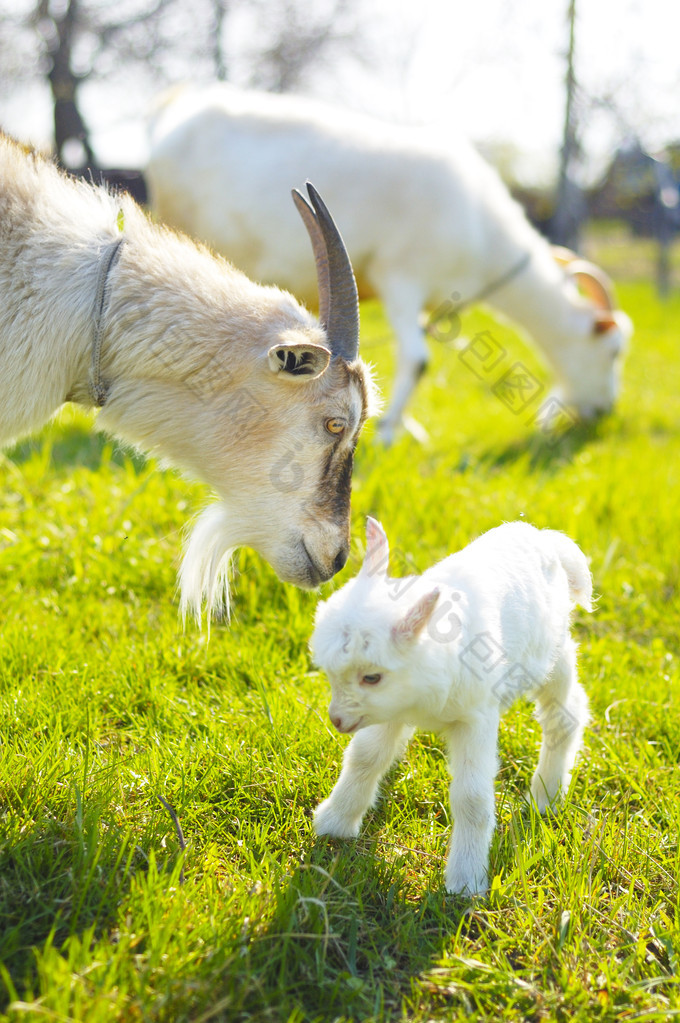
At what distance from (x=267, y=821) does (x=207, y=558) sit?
91 centimetres

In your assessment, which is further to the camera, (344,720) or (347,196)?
(347,196)

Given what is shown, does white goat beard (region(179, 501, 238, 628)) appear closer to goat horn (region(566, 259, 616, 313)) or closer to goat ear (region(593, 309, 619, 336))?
goat ear (region(593, 309, 619, 336))

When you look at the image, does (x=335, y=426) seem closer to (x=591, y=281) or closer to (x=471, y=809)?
(x=471, y=809)

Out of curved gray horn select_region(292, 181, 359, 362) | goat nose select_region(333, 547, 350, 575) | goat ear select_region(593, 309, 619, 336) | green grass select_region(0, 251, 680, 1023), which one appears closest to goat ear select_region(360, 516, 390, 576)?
goat nose select_region(333, 547, 350, 575)

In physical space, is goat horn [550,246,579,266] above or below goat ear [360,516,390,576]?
below

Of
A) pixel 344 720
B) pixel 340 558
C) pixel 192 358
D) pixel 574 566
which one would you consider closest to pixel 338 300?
pixel 192 358

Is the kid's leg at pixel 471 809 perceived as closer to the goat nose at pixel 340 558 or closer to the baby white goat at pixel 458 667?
the baby white goat at pixel 458 667

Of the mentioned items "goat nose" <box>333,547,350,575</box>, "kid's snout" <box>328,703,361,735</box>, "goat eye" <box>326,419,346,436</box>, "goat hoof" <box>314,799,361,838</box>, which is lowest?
"goat hoof" <box>314,799,361,838</box>

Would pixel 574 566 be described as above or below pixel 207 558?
above

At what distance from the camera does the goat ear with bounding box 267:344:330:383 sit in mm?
2475

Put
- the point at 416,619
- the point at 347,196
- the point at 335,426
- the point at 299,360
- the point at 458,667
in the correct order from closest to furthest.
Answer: the point at 416,619, the point at 458,667, the point at 299,360, the point at 335,426, the point at 347,196

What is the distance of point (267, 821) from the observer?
7.43ft

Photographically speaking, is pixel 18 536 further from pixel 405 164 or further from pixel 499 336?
pixel 499 336

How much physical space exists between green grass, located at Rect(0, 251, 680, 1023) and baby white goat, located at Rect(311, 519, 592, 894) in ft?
0.44
